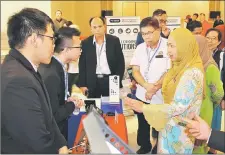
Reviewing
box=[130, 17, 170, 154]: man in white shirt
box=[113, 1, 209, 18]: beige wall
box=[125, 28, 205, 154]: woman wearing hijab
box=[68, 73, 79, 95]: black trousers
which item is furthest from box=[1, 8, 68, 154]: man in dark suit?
box=[113, 1, 209, 18]: beige wall

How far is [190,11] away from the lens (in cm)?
1727

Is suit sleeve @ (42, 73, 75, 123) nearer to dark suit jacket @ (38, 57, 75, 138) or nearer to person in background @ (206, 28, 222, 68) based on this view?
dark suit jacket @ (38, 57, 75, 138)

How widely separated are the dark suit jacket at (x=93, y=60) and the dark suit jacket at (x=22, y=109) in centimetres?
250

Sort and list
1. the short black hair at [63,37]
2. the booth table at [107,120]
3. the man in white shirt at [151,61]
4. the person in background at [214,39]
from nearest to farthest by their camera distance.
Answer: the short black hair at [63,37]
the booth table at [107,120]
the man in white shirt at [151,61]
the person in background at [214,39]

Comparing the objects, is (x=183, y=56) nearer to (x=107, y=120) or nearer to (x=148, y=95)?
(x=107, y=120)

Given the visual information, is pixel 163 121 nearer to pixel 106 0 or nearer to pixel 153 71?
pixel 153 71

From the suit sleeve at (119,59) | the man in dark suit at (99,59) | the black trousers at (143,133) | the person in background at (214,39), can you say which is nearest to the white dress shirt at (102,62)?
the man in dark suit at (99,59)

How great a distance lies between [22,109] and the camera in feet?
4.72

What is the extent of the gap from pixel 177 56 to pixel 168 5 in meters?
15.7

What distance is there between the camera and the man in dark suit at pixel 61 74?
82.7 inches

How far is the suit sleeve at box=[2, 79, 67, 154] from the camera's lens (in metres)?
1.43

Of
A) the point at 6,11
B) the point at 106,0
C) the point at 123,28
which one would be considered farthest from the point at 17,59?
the point at 106,0

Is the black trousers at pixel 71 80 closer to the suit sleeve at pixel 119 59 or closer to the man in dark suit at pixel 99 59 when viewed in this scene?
the man in dark suit at pixel 99 59

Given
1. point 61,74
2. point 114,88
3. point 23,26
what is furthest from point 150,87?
point 23,26
